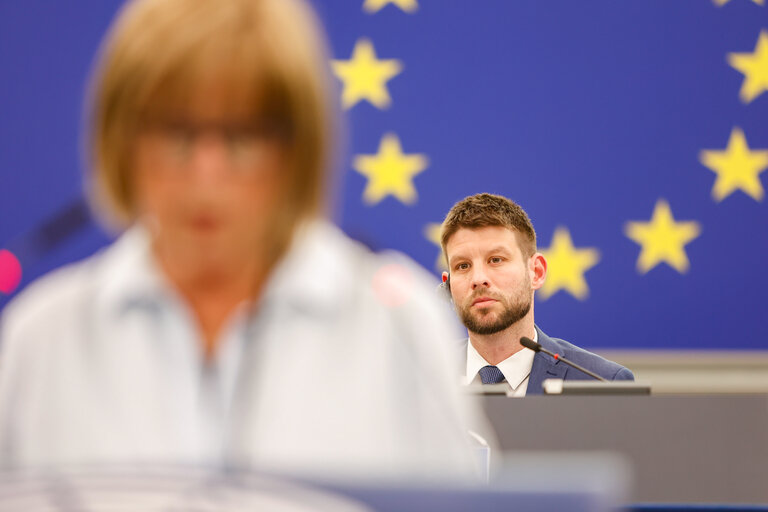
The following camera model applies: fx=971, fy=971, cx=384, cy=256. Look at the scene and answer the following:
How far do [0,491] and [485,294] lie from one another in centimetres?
234

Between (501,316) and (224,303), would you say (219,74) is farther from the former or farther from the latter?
(501,316)

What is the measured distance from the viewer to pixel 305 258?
881 mm

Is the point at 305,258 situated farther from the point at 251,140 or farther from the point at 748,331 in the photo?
the point at 748,331

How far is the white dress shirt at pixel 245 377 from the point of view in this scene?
2.74ft

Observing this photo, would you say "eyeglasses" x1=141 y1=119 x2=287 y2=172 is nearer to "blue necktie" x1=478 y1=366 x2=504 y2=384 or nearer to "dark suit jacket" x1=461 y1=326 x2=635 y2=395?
"dark suit jacket" x1=461 y1=326 x2=635 y2=395

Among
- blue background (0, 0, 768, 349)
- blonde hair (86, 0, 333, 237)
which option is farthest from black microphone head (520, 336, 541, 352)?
blonde hair (86, 0, 333, 237)

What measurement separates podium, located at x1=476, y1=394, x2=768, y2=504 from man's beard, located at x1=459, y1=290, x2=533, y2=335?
0.67 metres

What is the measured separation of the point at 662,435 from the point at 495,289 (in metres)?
0.88

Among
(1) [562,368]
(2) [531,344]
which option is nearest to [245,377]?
(2) [531,344]

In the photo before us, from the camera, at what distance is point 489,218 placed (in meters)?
2.96

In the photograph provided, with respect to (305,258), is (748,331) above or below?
above

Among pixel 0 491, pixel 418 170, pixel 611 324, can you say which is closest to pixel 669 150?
pixel 611 324

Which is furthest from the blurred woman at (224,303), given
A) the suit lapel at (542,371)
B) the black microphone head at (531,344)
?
the suit lapel at (542,371)

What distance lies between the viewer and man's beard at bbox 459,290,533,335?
115 inches
